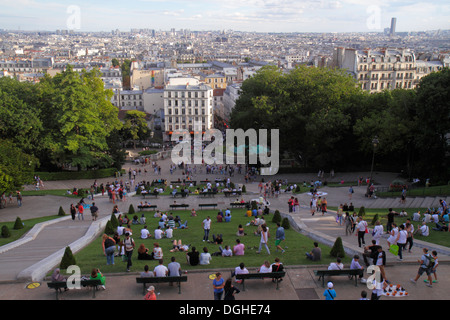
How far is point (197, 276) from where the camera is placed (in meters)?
14.8

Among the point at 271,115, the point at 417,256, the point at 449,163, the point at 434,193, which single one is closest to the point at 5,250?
the point at 417,256

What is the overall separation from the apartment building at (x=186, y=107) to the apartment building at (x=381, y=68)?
1214 inches

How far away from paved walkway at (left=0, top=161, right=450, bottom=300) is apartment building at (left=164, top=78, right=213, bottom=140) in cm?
5065

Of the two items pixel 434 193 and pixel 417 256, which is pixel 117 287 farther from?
pixel 434 193

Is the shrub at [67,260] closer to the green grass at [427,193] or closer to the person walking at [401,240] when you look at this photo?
the person walking at [401,240]

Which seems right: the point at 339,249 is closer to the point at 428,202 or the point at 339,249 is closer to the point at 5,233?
the point at 428,202

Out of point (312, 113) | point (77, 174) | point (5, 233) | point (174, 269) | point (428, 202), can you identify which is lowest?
point (77, 174)

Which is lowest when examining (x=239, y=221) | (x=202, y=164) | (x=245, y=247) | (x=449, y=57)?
(x=202, y=164)

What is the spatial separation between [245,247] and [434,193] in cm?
1960

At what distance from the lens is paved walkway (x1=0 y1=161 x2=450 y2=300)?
1346 cm

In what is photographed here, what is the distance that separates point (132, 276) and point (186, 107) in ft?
234

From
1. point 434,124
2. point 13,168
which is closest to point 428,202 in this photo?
point 434,124

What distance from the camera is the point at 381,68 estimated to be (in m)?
86.9

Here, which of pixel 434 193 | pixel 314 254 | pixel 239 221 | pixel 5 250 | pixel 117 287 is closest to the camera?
pixel 117 287
